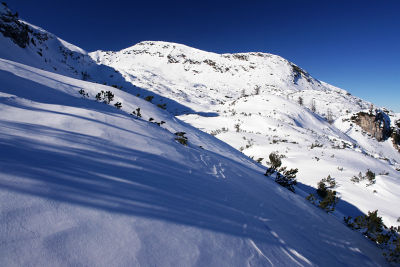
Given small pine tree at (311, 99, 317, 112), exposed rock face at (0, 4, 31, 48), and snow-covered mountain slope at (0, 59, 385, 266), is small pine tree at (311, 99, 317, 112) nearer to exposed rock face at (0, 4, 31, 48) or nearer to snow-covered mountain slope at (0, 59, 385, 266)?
snow-covered mountain slope at (0, 59, 385, 266)

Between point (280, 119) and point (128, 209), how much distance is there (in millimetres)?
20980

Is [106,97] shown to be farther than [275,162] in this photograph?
No

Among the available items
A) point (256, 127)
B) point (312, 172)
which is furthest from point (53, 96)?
point (256, 127)

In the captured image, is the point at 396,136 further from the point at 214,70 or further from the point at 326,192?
the point at 214,70

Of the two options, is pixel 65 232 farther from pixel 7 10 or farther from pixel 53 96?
pixel 7 10

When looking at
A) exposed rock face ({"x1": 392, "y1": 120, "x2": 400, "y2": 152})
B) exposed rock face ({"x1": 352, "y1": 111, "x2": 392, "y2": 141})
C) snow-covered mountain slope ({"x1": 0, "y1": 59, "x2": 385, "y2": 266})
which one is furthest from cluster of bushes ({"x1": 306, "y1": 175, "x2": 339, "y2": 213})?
exposed rock face ({"x1": 392, "y1": 120, "x2": 400, "y2": 152})

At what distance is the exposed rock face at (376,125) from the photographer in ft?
88.6

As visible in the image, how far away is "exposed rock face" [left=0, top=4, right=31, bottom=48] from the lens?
44.0 feet

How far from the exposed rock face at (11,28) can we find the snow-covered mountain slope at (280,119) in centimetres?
1506

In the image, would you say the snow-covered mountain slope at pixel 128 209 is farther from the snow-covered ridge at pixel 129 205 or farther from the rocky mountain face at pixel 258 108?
the rocky mountain face at pixel 258 108

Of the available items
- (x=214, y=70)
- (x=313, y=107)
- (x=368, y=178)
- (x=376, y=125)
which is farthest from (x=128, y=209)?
(x=214, y=70)

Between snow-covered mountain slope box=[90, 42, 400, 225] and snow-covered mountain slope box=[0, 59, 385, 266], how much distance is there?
4.70m

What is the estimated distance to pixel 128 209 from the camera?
1.67m

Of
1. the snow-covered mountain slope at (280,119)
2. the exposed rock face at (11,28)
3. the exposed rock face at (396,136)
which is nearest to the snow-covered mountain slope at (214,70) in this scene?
the snow-covered mountain slope at (280,119)
